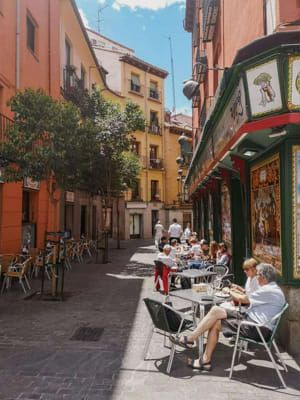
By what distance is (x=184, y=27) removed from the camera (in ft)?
81.9

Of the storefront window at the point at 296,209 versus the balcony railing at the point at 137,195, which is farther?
the balcony railing at the point at 137,195

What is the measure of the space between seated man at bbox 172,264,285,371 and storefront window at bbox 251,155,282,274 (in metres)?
0.88

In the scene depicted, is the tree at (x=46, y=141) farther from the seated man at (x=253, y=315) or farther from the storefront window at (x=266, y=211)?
the seated man at (x=253, y=315)

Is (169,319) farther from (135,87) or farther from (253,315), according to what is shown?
(135,87)

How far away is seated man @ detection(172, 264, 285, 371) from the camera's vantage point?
442cm

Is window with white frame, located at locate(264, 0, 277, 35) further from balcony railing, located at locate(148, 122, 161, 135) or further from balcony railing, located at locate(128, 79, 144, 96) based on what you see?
balcony railing, located at locate(148, 122, 161, 135)

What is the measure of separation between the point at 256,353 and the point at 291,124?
3018mm

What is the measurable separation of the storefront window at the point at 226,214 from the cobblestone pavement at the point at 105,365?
3.73 metres

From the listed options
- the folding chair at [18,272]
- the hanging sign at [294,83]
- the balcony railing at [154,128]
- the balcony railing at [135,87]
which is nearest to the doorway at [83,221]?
the folding chair at [18,272]

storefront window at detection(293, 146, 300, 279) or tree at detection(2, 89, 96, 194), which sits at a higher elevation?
tree at detection(2, 89, 96, 194)

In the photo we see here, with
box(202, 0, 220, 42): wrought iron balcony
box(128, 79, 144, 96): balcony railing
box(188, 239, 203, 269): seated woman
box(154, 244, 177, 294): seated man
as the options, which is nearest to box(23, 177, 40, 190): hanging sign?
box(154, 244, 177, 294): seated man

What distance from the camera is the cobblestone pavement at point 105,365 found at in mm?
3963

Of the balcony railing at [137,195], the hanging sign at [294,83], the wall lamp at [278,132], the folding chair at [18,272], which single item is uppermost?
the balcony railing at [137,195]

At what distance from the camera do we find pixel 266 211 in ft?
20.0
